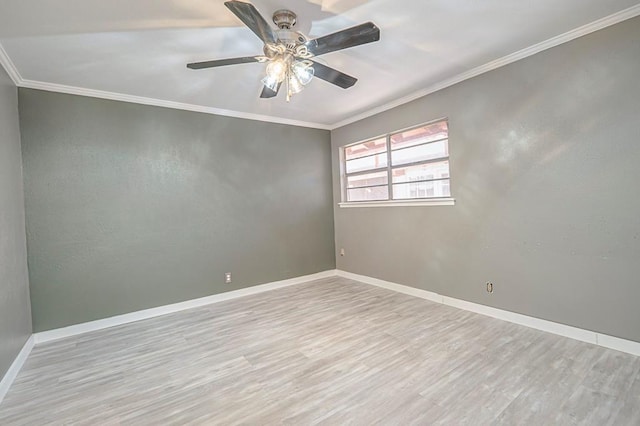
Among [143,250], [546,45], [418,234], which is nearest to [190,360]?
[143,250]

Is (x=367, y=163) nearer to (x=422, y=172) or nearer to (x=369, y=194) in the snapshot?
(x=369, y=194)

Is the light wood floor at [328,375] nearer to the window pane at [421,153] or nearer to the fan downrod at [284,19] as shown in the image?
the window pane at [421,153]

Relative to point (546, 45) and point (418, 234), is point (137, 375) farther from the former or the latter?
point (546, 45)

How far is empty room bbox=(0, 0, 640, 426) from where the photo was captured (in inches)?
77.0

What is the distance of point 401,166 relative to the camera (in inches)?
162

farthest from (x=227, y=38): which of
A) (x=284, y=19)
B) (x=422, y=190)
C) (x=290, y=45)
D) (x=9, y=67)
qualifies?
(x=422, y=190)

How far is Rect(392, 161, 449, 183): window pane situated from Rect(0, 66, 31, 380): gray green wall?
13.4 ft

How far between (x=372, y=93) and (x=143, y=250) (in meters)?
3.35

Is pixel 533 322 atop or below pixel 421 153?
below

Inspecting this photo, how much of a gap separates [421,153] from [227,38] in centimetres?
264

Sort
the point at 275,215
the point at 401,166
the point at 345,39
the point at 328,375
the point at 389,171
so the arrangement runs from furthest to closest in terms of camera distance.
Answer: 1. the point at 275,215
2. the point at 389,171
3. the point at 401,166
4. the point at 328,375
5. the point at 345,39

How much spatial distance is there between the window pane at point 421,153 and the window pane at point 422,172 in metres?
0.09

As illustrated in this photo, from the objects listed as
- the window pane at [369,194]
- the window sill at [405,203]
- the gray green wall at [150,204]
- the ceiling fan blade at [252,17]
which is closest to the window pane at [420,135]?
the window pane at [369,194]

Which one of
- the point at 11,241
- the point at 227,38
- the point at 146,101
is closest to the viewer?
the point at 227,38
